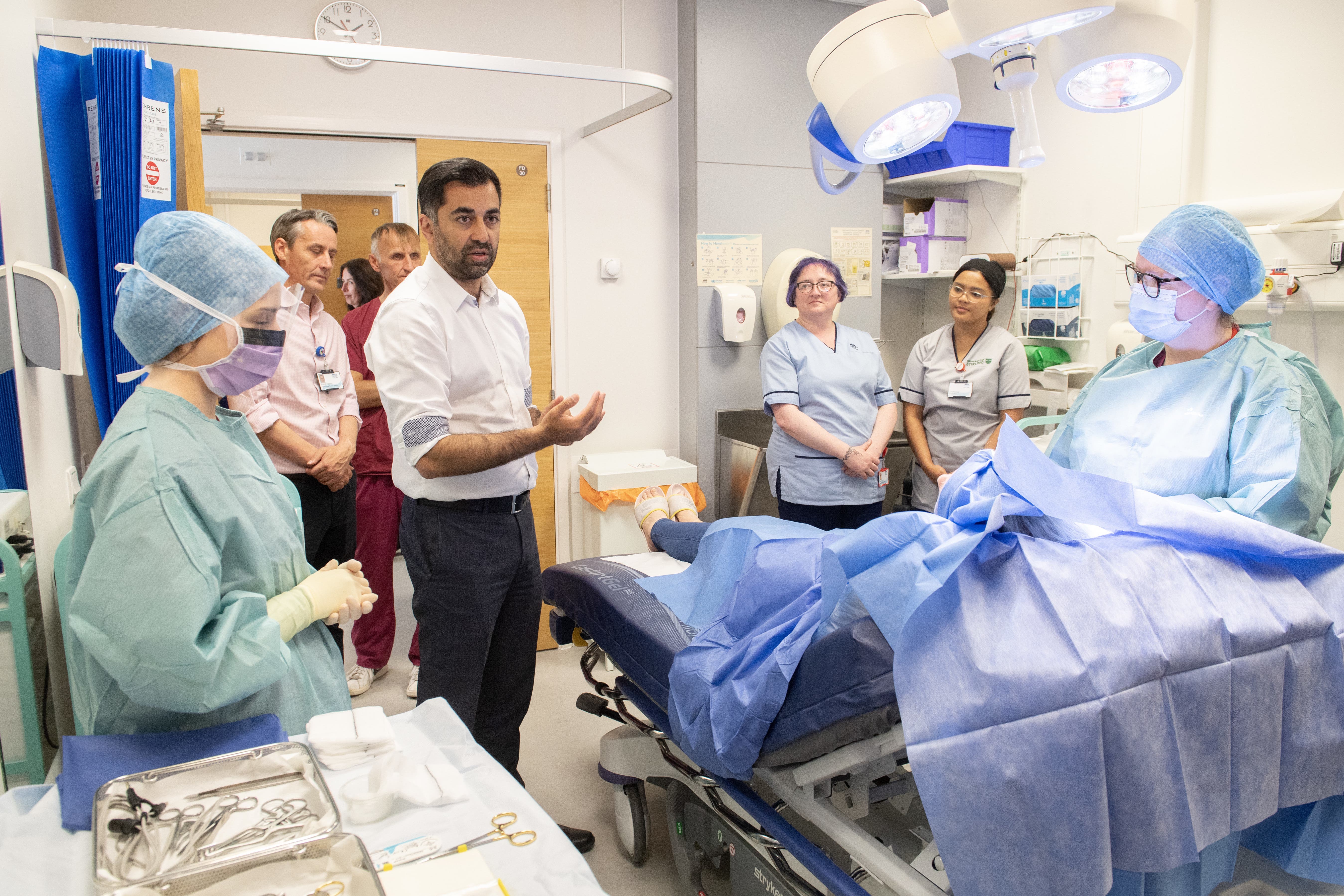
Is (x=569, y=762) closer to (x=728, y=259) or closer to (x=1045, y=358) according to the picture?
(x=728, y=259)

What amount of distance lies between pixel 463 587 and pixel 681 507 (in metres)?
1.13

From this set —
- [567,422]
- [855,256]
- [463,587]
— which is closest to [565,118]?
[855,256]

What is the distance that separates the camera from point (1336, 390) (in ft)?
9.07

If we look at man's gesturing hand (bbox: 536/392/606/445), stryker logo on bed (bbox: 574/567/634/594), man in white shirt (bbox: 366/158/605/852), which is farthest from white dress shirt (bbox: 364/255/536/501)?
stryker logo on bed (bbox: 574/567/634/594)

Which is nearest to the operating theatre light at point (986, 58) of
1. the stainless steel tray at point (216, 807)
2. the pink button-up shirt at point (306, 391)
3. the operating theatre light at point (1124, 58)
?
the operating theatre light at point (1124, 58)

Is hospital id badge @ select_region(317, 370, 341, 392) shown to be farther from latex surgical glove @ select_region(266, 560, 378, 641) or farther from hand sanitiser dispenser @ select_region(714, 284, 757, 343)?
hand sanitiser dispenser @ select_region(714, 284, 757, 343)

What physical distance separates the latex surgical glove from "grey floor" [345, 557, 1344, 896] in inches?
40.1

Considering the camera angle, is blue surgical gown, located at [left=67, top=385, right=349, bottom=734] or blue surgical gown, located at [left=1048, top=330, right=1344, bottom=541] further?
blue surgical gown, located at [left=1048, top=330, right=1344, bottom=541]

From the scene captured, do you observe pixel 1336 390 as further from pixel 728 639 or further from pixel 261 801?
pixel 261 801

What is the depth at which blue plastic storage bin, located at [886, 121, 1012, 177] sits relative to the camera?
375 centimetres

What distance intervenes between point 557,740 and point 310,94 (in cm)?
257

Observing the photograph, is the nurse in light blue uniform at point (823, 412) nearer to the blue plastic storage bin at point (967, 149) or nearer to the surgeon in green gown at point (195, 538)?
the blue plastic storage bin at point (967, 149)

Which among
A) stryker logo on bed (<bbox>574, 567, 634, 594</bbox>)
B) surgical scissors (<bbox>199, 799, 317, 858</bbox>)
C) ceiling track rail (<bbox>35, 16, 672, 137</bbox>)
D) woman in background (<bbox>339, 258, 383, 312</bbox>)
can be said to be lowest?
stryker logo on bed (<bbox>574, 567, 634, 594</bbox>)

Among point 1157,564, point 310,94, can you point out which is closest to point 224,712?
point 1157,564
